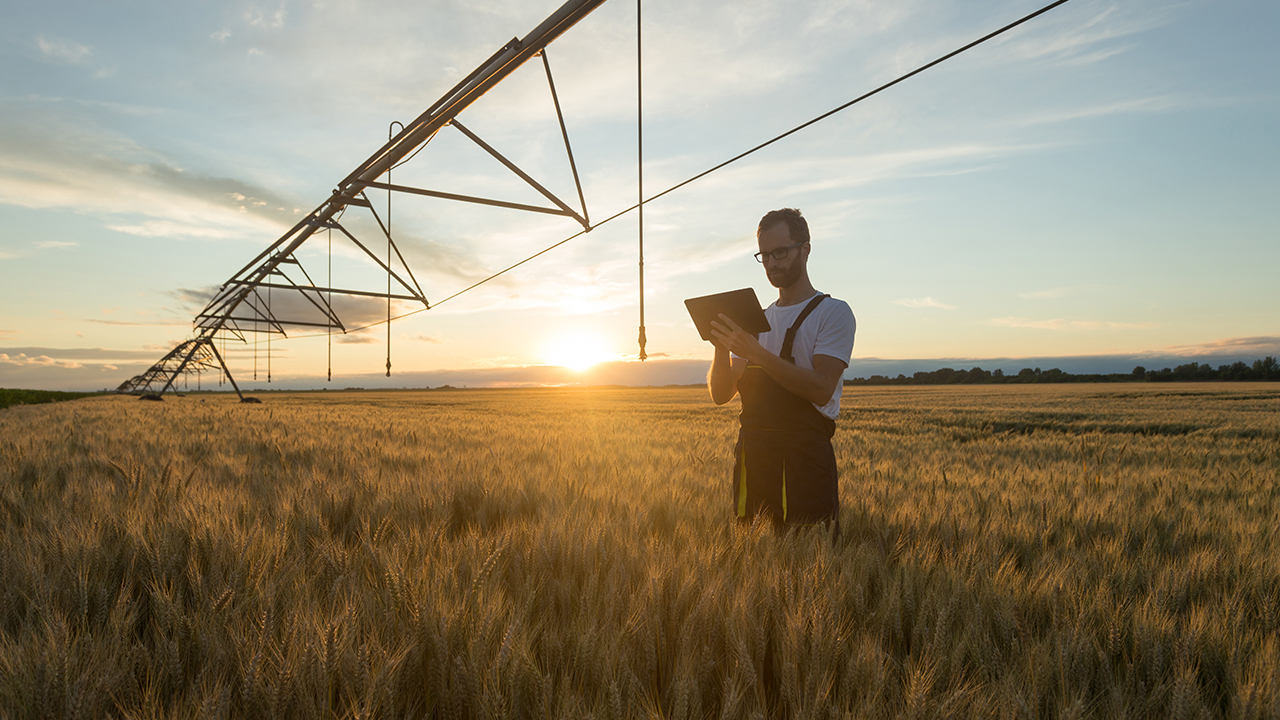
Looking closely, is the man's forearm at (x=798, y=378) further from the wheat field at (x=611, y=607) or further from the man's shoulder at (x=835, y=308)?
the wheat field at (x=611, y=607)

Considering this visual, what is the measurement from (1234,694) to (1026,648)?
1.88 feet

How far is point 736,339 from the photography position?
10.6ft

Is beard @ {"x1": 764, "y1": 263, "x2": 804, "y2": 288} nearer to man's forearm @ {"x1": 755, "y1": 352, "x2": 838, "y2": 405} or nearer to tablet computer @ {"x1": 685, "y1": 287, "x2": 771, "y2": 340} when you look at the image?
tablet computer @ {"x1": 685, "y1": 287, "x2": 771, "y2": 340}

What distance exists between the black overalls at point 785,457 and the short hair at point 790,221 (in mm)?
425

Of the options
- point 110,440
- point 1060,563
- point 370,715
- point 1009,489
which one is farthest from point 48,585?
point 110,440

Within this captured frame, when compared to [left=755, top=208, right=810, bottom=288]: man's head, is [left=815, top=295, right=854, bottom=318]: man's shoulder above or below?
below

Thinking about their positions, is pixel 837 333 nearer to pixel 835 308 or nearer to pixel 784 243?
pixel 835 308

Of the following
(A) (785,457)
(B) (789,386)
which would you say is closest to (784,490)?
(A) (785,457)

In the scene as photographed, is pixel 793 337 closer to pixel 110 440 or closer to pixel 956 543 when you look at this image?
pixel 956 543

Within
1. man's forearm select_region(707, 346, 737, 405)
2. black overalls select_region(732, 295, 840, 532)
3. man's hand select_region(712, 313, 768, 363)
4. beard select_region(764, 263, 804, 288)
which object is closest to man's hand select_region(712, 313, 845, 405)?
man's hand select_region(712, 313, 768, 363)

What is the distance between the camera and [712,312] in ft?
11.4

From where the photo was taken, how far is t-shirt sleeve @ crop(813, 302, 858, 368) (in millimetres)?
3205

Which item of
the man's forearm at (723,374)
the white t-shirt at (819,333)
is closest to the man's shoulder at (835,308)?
the white t-shirt at (819,333)

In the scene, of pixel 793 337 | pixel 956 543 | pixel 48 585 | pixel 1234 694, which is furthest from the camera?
pixel 793 337
